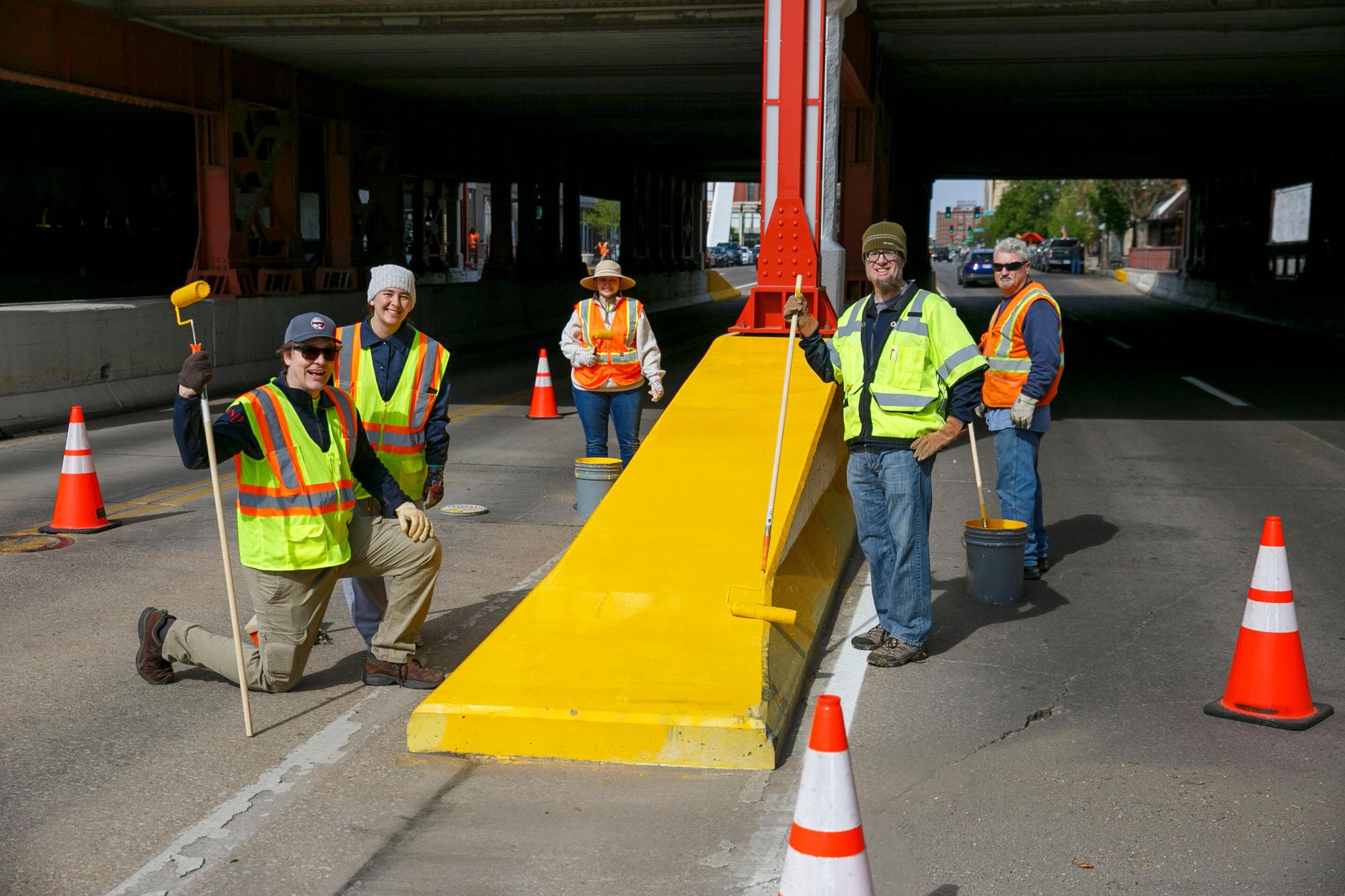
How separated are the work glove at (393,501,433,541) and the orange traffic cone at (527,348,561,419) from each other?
1068 cm

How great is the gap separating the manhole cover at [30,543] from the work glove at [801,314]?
553cm

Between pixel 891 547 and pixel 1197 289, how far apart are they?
49.1m

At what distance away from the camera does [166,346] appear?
59.8 ft

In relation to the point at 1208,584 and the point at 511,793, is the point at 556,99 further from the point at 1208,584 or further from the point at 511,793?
the point at 511,793

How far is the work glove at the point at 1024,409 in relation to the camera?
7.86 meters

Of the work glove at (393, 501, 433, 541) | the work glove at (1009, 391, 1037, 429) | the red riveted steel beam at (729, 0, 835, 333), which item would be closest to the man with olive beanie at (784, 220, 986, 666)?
the work glove at (1009, 391, 1037, 429)

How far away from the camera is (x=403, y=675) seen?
618 cm

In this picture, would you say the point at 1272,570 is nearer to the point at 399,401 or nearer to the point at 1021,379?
the point at 1021,379

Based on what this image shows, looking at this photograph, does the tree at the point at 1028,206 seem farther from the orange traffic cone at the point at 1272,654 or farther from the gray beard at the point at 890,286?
the orange traffic cone at the point at 1272,654

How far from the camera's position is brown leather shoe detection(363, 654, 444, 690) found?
617 centimetres

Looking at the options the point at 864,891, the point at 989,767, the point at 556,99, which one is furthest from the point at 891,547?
the point at 556,99

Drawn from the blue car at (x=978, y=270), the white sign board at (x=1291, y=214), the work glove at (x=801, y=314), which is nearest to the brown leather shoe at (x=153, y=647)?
the work glove at (x=801, y=314)

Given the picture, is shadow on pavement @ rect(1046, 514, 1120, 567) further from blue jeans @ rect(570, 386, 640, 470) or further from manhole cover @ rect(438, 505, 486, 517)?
manhole cover @ rect(438, 505, 486, 517)

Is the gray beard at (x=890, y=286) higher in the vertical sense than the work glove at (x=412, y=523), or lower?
higher
